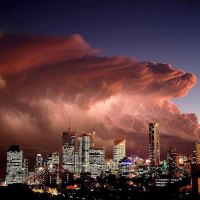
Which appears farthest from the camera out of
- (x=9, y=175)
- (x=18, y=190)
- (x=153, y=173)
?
(x=9, y=175)

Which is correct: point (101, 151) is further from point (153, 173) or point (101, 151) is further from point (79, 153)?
point (153, 173)

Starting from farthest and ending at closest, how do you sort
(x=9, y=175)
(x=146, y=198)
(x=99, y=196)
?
1. (x=9, y=175)
2. (x=99, y=196)
3. (x=146, y=198)

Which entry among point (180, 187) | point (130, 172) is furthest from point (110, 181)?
point (180, 187)

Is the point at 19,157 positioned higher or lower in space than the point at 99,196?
higher

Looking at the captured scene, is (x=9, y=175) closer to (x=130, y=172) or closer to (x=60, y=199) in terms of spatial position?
(x=130, y=172)

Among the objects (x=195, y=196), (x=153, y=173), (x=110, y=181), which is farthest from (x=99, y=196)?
(x=153, y=173)

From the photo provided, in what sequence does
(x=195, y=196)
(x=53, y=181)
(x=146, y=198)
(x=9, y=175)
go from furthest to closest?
1. (x=9, y=175)
2. (x=53, y=181)
3. (x=146, y=198)
4. (x=195, y=196)

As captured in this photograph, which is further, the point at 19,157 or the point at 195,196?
the point at 19,157

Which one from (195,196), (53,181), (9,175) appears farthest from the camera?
(9,175)

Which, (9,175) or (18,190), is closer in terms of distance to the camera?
(18,190)
